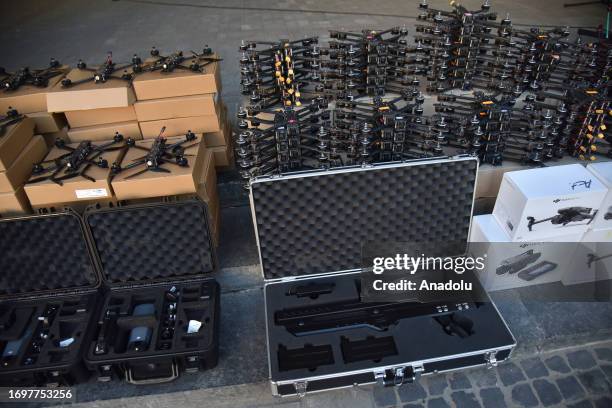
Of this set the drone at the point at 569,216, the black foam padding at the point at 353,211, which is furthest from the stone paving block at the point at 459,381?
the drone at the point at 569,216

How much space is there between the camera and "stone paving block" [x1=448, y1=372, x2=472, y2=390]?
2.30 m

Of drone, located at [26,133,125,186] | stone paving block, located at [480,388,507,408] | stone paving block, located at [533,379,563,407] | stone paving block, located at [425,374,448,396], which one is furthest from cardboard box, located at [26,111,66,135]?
stone paving block, located at [533,379,563,407]

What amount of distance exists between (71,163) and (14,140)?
15.8 inches

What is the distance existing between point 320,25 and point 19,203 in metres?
5.63

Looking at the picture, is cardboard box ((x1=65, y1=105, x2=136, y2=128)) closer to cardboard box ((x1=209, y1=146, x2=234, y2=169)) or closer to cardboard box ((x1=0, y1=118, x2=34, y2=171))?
cardboard box ((x1=0, y1=118, x2=34, y2=171))

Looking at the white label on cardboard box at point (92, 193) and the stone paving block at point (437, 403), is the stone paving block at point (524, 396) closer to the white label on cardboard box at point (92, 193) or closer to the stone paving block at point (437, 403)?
the stone paving block at point (437, 403)

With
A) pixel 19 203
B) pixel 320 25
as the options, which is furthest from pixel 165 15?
pixel 19 203

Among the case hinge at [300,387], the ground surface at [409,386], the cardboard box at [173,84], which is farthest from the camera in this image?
the cardboard box at [173,84]

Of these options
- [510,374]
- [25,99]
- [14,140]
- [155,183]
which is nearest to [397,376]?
[510,374]

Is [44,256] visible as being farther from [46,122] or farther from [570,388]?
[570,388]

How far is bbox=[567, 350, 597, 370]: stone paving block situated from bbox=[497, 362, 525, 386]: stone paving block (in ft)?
1.11

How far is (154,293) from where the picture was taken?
242 cm

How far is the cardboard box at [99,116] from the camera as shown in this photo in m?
2.90

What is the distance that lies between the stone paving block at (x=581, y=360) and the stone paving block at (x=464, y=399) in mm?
668
